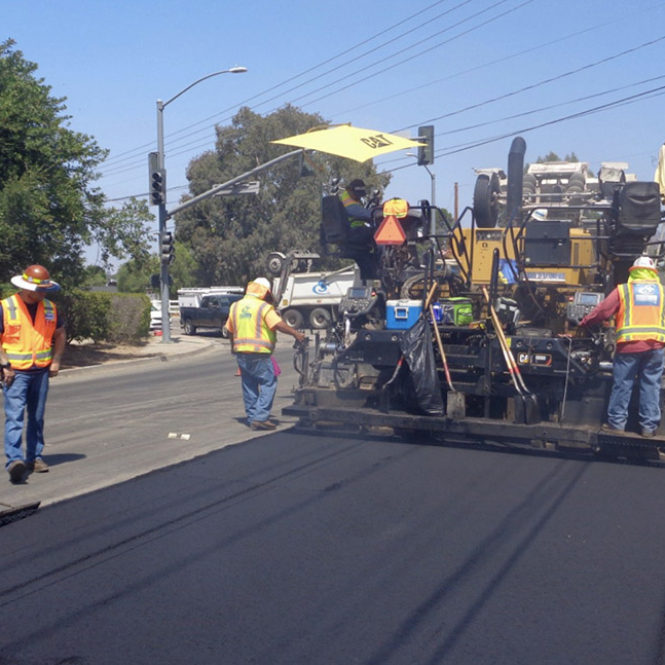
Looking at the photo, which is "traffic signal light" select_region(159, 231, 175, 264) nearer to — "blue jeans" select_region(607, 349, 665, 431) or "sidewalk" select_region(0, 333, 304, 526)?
Answer: "sidewalk" select_region(0, 333, 304, 526)

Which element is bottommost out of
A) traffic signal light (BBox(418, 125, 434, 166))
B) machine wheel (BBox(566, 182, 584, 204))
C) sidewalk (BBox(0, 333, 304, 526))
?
sidewalk (BBox(0, 333, 304, 526))

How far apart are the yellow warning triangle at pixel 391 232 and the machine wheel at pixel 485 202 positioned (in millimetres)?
877

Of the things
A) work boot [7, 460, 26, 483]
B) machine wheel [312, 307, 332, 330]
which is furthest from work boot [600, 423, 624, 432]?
machine wheel [312, 307, 332, 330]

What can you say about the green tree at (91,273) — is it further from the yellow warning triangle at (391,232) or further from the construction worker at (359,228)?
the yellow warning triangle at (391,232)

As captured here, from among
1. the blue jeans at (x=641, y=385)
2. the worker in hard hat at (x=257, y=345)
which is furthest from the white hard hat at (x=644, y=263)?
the worker in hard hat at (x=257, y=345)

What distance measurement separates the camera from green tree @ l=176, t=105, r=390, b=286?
49031mm

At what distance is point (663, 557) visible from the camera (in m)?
5.51

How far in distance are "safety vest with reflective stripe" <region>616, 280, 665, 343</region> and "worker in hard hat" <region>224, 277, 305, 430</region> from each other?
3.30 metres

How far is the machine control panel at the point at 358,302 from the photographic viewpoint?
30.2 ft

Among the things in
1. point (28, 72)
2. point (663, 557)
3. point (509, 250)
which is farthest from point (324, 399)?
point (28, 72)

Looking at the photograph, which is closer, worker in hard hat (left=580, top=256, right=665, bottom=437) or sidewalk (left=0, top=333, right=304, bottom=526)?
sidewalk (left=0, top=333, right=304, bottom=526)

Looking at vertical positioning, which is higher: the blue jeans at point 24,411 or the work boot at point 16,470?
the blue jeans at point 24,411

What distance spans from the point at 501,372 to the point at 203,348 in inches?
727

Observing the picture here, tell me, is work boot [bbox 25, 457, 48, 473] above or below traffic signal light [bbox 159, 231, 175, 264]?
below
